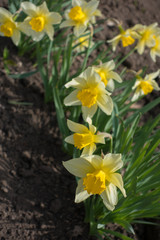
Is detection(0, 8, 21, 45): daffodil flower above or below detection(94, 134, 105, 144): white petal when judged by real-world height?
above

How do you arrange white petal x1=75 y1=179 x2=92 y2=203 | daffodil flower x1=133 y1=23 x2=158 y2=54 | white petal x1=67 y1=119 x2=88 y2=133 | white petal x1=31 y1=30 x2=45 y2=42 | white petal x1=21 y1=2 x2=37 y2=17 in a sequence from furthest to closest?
daffodil flower x1=133 y1=23 x2=158 y2=54
white petal x1=31 y1=30 x2=45 y2=42
white petal x1=21 y1=2 x2=37 y2=17
white petal x1=67 y1=119 x2=88 y2=133
white petal x1=75 y1=179 x2=92 y2=203

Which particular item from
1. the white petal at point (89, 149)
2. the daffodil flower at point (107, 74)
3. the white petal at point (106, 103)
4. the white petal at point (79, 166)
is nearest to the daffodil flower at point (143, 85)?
the daffodil flower at point (107, 74)

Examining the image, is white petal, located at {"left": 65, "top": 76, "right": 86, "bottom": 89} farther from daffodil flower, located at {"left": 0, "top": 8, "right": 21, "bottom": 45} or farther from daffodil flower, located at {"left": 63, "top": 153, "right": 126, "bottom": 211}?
daffodil flower, located at {"left": 0, "top": 8, "right": 21, "bottom": 45}

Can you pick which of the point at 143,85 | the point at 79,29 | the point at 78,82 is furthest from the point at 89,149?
the point at 79,29

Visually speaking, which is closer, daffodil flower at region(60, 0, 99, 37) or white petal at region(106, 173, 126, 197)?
white petal at region(106, 173, 126, 197)

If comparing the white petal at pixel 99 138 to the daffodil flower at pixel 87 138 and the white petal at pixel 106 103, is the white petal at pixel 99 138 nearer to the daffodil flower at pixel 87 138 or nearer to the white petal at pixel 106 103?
the daffodil flower at pixel 87 138

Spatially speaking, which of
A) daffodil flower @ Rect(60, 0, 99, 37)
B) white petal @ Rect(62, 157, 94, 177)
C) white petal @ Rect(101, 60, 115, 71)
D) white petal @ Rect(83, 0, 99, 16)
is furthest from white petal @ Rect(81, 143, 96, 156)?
white petal @ Rect(83, 0, 99, 16)

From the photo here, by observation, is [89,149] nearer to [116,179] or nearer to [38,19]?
[116,179]
